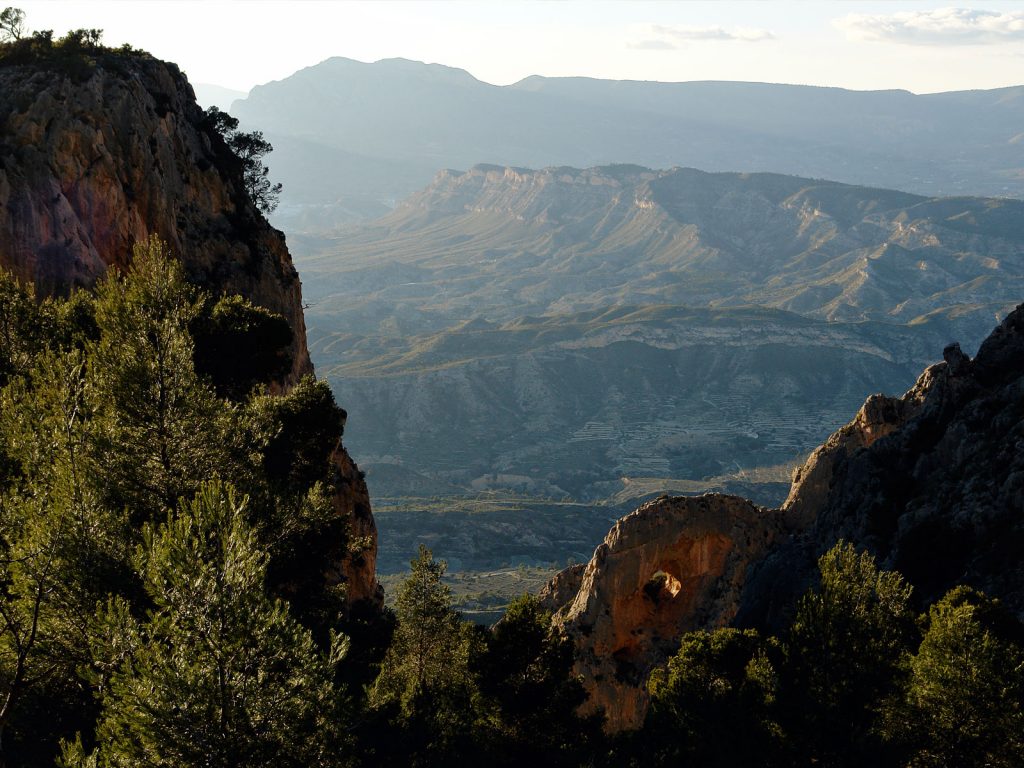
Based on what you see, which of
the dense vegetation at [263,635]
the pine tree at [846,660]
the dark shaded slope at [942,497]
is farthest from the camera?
the dark shaded slope at [942,497]

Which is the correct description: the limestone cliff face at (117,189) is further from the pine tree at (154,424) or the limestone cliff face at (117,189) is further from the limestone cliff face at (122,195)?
the pine tree at (154,424)

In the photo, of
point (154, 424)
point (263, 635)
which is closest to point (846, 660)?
point (263, 635)

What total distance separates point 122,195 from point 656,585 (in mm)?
31730

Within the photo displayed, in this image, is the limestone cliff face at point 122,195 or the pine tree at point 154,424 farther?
the limestone cliff face at point 122,195

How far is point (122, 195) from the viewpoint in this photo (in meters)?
47.4

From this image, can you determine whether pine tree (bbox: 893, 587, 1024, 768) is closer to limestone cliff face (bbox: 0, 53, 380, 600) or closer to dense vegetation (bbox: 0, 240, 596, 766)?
dense vegetation (bbox: 0, 240, 596, 766)

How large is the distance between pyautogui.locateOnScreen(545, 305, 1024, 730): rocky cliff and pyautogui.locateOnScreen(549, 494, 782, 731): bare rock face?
Result: 51mm

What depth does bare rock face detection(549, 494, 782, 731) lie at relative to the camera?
39.7 metres

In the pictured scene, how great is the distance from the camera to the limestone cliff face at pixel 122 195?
4372 centimetres

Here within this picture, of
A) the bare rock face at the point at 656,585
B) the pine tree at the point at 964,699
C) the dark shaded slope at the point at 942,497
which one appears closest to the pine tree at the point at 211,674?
the pine tree at the point at 964,699

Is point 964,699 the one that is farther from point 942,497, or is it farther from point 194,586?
point 194,586

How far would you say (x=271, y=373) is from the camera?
123 ft

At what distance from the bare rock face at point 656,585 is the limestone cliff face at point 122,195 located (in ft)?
34.1

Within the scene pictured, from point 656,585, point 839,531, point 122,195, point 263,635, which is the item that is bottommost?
point 656,585
